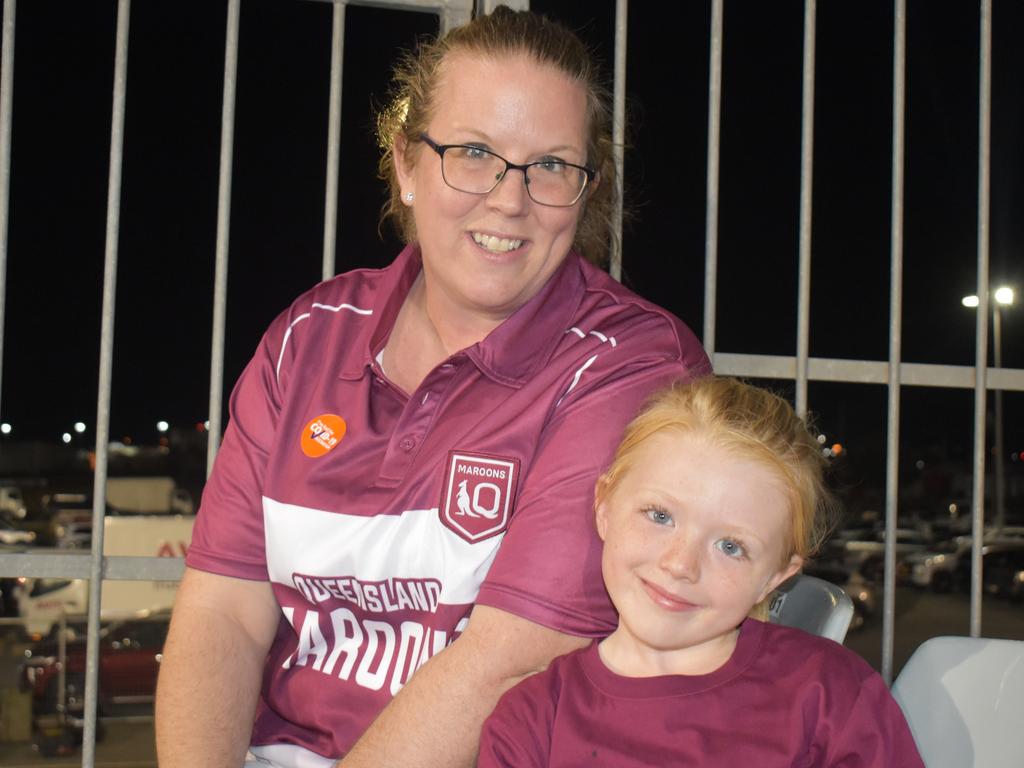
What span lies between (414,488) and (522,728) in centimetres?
38

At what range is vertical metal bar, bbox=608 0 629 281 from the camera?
2.03 metres

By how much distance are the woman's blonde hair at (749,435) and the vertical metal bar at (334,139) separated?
34.3 inches

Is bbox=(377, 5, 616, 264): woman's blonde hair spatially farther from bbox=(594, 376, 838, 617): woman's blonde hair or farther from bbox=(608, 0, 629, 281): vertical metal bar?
bbox=(594, 376, 838, 617): woman's blonde hair

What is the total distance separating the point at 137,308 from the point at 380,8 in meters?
41.9

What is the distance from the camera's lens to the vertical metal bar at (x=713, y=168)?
2139 mm

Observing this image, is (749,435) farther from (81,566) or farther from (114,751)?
(114,751)

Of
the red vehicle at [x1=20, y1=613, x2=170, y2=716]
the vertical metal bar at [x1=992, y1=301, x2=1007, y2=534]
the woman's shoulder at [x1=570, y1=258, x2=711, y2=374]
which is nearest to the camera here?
the woman's shoulder at [x1=570, y1=258, x2=711, y2=374]

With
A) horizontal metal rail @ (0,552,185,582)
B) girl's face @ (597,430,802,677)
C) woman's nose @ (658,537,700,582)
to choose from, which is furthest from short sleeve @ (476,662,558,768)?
horizontal metal rail @ (0,552,185,582)

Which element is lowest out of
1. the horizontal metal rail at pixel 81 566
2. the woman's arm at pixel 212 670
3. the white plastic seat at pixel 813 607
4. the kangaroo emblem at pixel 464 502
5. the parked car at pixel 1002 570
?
the parked car at pixel 1002 570

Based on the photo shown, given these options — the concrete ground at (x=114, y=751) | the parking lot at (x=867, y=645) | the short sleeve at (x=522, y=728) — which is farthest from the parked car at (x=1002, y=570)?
the short sleeve at (x=522, y=728)

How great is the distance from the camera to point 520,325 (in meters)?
1.65

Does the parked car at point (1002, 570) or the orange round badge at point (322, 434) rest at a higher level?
the orange round badge at point (322, 434)

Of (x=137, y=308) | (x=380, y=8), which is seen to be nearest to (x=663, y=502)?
(x=380, y=8)

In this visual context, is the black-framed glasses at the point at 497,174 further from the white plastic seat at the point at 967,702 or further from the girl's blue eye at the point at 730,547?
the white plastic seat at the point at 967,702
